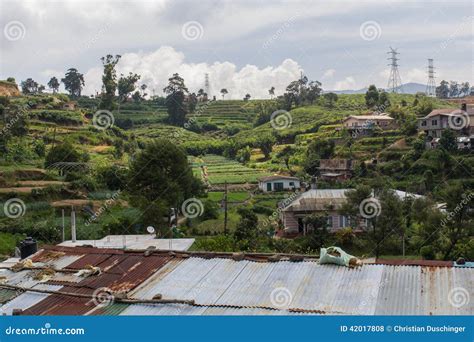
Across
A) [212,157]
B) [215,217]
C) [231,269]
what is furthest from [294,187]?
[231,269]

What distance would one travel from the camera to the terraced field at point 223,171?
37.5 m

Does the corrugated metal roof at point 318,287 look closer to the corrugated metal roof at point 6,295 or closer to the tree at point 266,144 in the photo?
the corrugated metal roof at point 6,295

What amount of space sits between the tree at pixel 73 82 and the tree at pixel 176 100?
13.2m

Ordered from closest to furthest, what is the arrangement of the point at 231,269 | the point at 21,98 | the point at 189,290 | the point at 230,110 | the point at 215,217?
→ the point at 189,290, the point at 231,269, the point at 215,217, the point at 21,98, the point at 230,110

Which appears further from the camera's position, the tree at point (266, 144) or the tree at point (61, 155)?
the tree at point (266, 144)

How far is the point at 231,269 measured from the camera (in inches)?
352

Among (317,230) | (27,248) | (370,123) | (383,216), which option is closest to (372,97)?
(370,123)

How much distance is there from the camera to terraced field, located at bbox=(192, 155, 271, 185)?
37531 mm

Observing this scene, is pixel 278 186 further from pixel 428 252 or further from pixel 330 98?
pixel 330 98

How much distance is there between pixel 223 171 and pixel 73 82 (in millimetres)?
33730

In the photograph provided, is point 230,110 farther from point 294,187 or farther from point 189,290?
point 189,290

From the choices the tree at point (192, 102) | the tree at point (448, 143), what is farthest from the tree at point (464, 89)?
the tree at point (448, 143)

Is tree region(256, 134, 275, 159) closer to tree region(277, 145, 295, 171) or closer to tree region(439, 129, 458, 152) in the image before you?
tree region(277, 145, 295, 171)

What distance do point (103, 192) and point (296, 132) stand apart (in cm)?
2547
